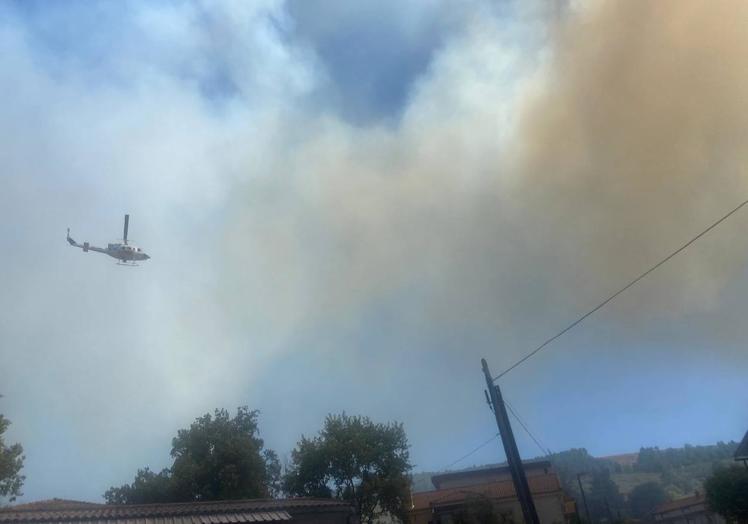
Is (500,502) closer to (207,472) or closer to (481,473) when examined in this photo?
(481,473)

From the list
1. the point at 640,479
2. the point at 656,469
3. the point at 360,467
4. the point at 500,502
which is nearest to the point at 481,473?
the point at 500,502

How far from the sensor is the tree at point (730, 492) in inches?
1527

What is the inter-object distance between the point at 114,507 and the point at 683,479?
369 feet

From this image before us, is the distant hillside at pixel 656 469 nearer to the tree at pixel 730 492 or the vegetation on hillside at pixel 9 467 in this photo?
the tree at pixel 730 492

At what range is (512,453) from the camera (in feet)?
69.8

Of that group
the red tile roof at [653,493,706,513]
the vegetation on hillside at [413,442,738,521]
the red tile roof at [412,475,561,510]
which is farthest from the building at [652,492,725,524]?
the red tile roof at [412,475,561,510]

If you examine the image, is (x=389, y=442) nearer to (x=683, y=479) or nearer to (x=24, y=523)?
(x=24, y=523)

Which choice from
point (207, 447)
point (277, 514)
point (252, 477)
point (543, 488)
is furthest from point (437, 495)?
point (277, 514)

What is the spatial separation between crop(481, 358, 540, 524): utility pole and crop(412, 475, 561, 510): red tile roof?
32.9 metres

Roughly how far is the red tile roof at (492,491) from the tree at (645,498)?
4515 centimetres

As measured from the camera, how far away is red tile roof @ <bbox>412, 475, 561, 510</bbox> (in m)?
51.7

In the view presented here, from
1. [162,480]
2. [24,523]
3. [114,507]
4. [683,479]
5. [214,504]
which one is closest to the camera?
[24,523]

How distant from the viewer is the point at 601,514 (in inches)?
3273

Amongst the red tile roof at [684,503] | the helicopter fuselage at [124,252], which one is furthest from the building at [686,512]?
the helicopter fuselage at [124,252]
